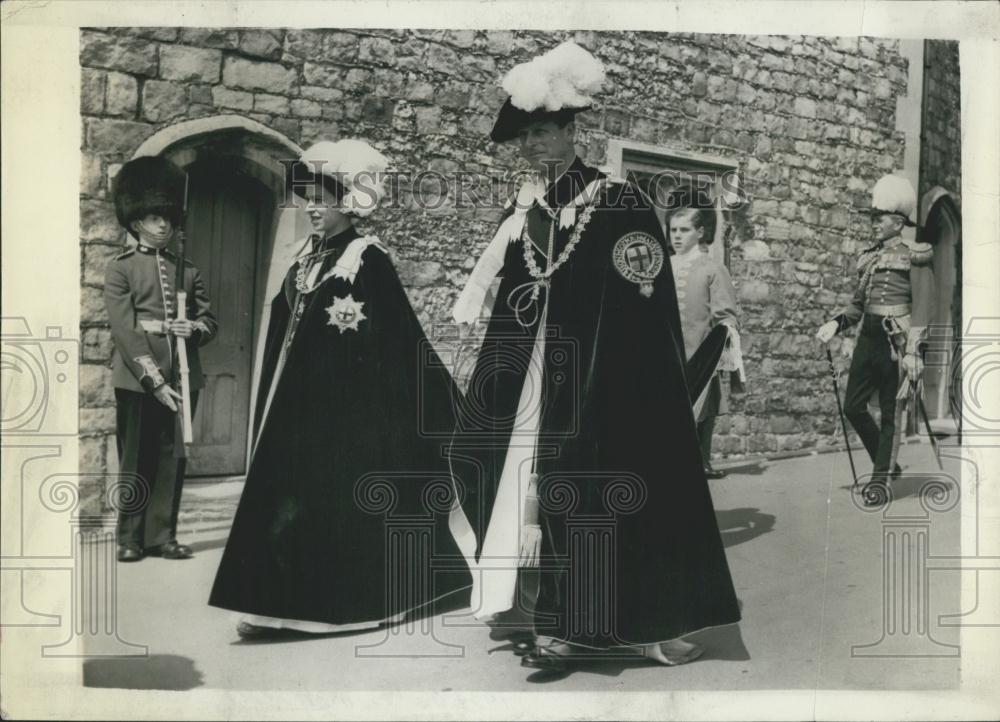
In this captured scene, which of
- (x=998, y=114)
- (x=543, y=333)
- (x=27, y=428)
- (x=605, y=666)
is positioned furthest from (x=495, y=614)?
(x=998, y=114)

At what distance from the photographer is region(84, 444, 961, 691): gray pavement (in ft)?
13.7

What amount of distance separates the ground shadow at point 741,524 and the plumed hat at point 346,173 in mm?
2019

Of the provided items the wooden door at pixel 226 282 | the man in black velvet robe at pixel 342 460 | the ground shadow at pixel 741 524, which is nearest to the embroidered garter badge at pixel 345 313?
the man in black velvet robe at pixel 342 460

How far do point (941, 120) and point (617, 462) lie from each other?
221cm

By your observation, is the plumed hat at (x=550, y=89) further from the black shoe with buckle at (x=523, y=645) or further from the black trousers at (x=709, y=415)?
the black shoe with buckle at (x=523, y=645)

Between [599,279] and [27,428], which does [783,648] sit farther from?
[27,428]

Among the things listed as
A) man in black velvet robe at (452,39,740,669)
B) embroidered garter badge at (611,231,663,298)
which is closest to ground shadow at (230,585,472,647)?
man in black velvet robe at (452,39,740,669)

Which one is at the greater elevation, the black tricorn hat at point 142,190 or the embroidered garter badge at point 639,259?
the black tricorn hat at point 142,190

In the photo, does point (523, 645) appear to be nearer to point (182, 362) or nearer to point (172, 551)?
point (172, 551)

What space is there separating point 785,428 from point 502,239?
1.60 m

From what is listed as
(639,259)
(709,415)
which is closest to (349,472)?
(639,259)

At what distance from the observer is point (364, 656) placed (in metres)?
4.18

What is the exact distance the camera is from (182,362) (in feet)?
14.1

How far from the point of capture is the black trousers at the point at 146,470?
4285 mm
